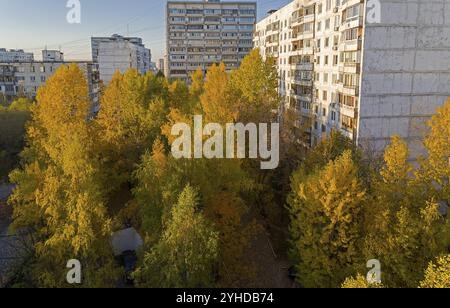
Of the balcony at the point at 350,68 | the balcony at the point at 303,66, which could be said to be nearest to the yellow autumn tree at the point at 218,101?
the balcony at the point at 303,66

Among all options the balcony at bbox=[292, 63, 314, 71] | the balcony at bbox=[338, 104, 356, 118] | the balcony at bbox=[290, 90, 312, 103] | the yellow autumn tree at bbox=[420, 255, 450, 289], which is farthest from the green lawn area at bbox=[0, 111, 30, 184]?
the yellow autumn tree at bbox=[420, 255, 450, 289]

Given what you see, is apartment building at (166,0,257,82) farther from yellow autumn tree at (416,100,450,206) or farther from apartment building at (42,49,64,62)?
apartment building at (42,49,64,62)

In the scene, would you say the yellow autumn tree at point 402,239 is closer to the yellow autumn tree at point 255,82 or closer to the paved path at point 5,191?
the yellow autumn tree at point 255,82

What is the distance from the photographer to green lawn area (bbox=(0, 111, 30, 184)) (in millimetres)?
39000

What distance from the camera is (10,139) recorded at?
133 ft

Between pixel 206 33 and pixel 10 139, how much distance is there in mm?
55830

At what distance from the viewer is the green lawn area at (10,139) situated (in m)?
39.0

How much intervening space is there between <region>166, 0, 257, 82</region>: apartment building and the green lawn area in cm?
4928

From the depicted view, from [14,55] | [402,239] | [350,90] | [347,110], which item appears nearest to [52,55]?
[14,55]

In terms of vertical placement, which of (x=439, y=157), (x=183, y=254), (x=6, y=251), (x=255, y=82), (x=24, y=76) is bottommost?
(x=6, y=251)

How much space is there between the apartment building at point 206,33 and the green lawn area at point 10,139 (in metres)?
49.3

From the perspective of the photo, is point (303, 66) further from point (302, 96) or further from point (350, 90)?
point (350, 90)
